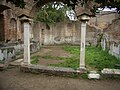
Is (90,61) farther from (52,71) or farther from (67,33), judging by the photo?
(67,33)

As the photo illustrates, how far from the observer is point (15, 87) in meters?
6.95

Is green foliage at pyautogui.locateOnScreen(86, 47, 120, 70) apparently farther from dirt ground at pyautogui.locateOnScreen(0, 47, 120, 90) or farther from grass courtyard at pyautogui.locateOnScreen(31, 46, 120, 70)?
dirt ground at pyautogui.locateOnScreen(0, 47, 120, 90)

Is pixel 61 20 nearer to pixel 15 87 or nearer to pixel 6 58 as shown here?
pixel 6 58

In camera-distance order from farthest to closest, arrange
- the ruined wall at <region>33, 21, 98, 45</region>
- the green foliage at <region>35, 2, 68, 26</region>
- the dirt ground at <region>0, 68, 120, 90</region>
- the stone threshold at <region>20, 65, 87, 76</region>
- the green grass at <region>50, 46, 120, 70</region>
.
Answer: the ruined wall at <region>33, 21, 98, 45</region> < the green foliage at <region>35, 2, 68, 26</region> < the green grass at <region>50, 46, 120, 70</region> < the stone threshold at <region>20, 65, 87, 76</region> < the dirt ground at <region>0, 68, 120, 90</region>

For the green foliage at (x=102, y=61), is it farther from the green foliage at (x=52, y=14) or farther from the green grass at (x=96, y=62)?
the green foliage at (x=52, y=14)

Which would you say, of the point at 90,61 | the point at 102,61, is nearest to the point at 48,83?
the point at 90,61

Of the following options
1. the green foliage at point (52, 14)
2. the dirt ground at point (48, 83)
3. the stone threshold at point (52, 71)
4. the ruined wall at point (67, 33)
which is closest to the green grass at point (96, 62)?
the stone threshold at point (52, 71)

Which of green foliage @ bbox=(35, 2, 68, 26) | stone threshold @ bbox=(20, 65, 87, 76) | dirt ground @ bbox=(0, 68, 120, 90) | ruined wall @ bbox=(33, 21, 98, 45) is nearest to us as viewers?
dirt ground @ bbox=(0, 68, 120, 90)

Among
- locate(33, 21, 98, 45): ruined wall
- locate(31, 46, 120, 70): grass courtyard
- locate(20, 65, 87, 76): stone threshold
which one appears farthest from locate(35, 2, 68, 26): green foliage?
locate(20, 65, 87, 76): stone threshold

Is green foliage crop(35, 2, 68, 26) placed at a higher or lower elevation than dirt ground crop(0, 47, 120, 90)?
higher

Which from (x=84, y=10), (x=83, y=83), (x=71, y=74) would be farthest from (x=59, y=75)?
(x=84, y=10)

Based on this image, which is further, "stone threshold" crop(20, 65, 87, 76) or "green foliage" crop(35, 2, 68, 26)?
"green foliage" crop(35, 2, 68, 26)

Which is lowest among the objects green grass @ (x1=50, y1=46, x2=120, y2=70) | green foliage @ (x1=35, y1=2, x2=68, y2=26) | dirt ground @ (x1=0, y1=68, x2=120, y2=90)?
dirt ground @ (x1=0, y1=68, x2=120, y2=90)

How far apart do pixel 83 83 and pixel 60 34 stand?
23597mm
